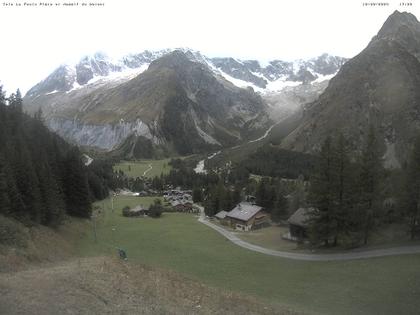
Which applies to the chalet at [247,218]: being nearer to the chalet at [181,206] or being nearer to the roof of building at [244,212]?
the roof of building at [244,212]

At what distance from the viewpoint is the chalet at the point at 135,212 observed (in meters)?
117

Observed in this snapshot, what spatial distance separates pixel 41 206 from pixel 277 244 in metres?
34.7

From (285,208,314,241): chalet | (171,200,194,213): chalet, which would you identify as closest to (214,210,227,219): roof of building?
(171,200,194,213): chalet

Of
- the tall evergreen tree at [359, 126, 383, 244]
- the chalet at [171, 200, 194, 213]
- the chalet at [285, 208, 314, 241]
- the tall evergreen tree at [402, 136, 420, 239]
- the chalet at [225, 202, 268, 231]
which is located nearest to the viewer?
the tall evergreen tree at [402, 136, 420, 239]

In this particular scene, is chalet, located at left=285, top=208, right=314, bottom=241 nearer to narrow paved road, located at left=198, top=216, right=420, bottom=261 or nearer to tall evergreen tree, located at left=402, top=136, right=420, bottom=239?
narrow paved road, located at left=198, top=216, right=420, bottom=261

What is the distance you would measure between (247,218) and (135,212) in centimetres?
3468

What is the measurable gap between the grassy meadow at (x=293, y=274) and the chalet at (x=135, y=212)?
4566cm

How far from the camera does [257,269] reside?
4669cm

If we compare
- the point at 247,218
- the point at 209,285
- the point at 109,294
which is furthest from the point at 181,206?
the point at 109,294

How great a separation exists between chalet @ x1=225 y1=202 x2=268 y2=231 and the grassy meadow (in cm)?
2784

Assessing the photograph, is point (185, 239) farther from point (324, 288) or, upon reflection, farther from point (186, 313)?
point (186, 313)

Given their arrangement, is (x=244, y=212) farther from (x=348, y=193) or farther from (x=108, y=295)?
(x=108, y=295)

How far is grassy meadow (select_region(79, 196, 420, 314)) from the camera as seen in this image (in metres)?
30.7

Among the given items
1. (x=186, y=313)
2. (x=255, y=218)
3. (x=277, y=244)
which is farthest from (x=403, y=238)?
(x=255, y=218)
